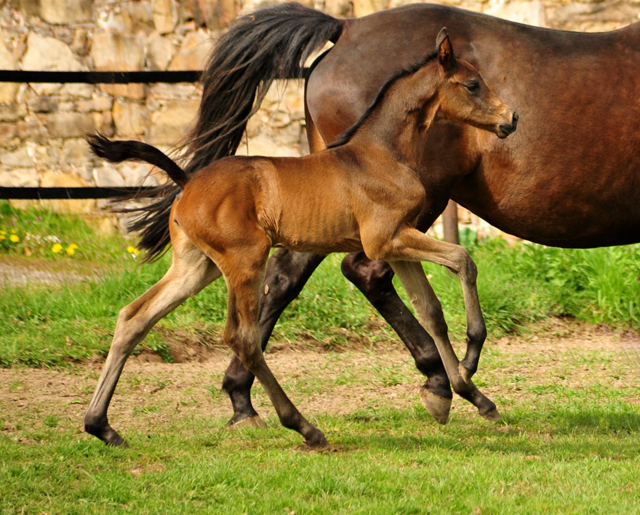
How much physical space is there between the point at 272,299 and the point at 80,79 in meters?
4.67

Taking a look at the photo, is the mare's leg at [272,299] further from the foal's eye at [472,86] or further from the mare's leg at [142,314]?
the foal's eye at [472,86]

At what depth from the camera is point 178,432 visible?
4102 mm

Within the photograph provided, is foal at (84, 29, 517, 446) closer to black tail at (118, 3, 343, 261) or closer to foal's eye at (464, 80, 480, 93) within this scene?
foal's eye at (464, 80, 480, 93)

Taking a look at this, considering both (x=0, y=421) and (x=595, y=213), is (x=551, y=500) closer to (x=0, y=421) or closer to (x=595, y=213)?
(x=595, y=213)

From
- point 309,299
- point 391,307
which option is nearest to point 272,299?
point 391,307

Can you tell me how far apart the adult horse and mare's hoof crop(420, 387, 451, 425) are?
0.11 ft

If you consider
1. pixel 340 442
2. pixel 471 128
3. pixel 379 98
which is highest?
pixel 379 98

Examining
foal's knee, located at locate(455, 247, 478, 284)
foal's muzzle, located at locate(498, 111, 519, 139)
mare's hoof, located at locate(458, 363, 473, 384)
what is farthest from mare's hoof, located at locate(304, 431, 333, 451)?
foal's muzzle, located at locate(498, 111, 519, 139)

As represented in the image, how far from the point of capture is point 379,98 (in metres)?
3.73

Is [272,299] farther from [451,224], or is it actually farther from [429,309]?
[451,224]

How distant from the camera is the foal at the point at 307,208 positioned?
3.45 metres

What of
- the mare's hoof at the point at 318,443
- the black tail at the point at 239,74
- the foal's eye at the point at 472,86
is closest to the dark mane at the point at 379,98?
the foal's eye at the point at 472,86

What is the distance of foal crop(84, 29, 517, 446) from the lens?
3447mm

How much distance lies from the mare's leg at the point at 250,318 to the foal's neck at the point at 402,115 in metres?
0.73
